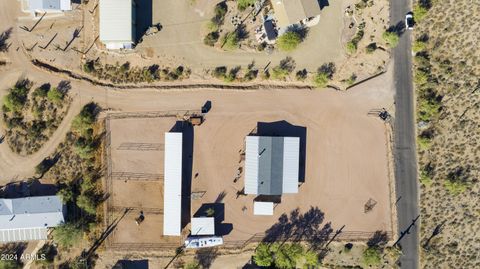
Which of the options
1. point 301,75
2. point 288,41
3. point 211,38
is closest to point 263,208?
point 301,75

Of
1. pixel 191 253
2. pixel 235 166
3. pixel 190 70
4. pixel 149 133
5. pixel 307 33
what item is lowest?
pixel 191 253

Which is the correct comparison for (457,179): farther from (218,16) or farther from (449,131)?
(218,16)

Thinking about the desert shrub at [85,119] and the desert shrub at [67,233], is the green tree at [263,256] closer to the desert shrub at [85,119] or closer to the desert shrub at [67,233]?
the desert shrub at [67,233]

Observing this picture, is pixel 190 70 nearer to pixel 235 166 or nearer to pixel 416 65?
pixel 235 166

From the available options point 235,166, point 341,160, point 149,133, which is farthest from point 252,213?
point 149,133

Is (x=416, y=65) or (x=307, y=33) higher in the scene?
(x=307, y=33)
